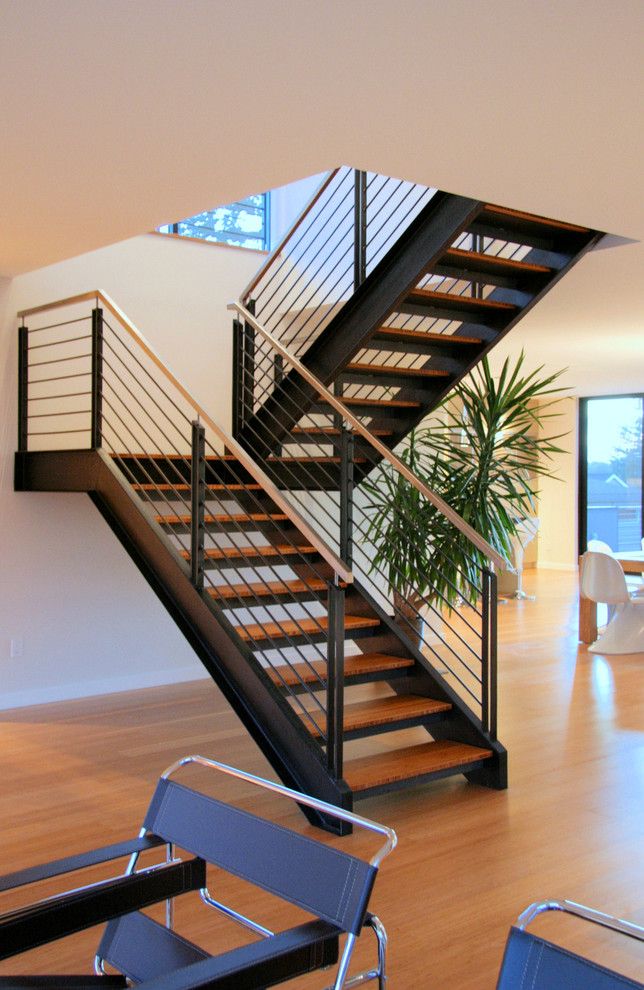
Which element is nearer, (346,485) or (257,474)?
(257,474)

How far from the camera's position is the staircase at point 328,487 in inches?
173

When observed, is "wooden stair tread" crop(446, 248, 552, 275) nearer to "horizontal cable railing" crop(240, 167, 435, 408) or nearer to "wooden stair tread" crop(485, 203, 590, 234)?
"wooden stair tread" crop(485, 203, 590, 234)

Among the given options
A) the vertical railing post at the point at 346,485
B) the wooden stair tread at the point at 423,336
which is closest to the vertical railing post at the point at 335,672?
the vertical railing post at the point at 346,485

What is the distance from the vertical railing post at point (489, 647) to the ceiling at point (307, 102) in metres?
1.70

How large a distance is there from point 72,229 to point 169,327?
2161 millimetres

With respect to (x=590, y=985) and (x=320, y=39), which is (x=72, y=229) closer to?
(x=320, y=39)

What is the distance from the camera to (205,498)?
5.92 meters

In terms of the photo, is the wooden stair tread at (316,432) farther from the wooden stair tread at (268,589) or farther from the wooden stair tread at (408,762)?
the wooden stair tread at (408,762)

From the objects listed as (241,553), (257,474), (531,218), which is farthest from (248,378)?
(257,474)

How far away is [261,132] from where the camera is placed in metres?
3.50

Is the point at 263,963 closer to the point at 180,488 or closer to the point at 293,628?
the point at 293,628

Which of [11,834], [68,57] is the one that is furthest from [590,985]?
[11,834]

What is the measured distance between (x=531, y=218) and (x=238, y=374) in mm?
2162

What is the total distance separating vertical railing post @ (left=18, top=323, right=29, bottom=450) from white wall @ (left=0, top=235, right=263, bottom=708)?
0.05m
